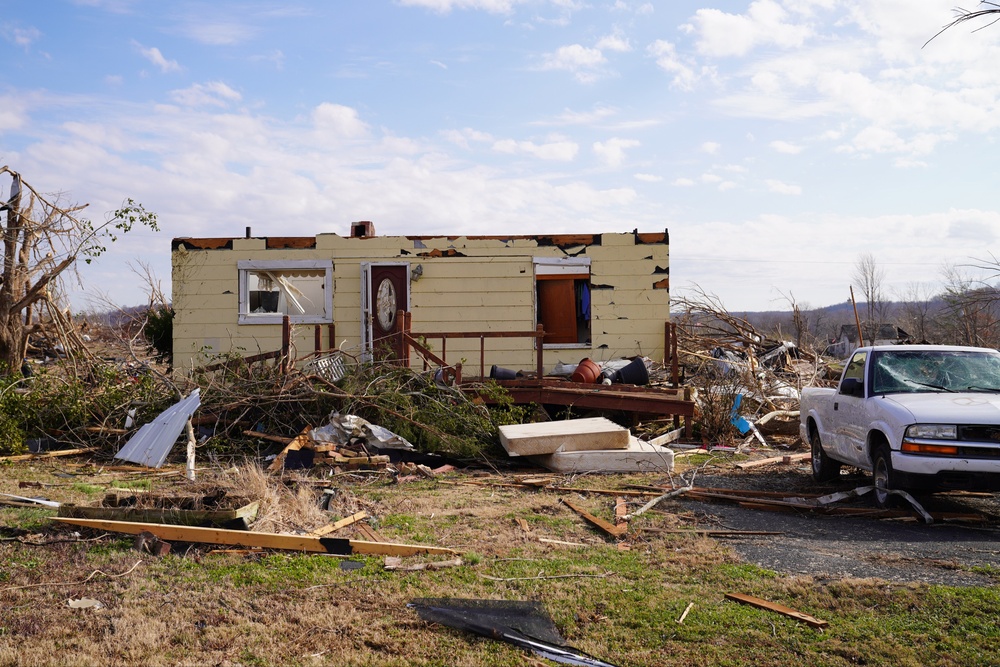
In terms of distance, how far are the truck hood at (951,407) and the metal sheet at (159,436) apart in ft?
28.5

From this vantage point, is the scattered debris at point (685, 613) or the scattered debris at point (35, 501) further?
the scattered debris at point (35, 501)

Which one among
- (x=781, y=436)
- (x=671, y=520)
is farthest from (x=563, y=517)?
(x=781, y=436)

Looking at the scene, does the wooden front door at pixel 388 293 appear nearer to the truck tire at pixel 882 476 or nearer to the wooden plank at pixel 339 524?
the wooden plank at pixel 339 524

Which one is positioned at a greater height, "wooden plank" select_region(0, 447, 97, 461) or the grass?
"wooden plank" select_region(0, 447, 97, 461)

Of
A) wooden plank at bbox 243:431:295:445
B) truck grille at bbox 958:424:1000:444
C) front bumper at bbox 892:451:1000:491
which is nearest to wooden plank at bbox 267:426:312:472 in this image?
wooden plank at bbox 243:431:295:445

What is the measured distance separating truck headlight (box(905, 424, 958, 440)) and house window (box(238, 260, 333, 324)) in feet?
35.3

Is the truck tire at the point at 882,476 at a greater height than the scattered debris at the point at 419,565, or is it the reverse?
the truck tire at the point at 882,476

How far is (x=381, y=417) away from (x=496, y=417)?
1626mm

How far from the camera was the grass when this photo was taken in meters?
4.26

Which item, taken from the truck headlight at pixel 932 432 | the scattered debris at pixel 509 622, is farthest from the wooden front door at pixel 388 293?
the scattered debris at pixel 509 622

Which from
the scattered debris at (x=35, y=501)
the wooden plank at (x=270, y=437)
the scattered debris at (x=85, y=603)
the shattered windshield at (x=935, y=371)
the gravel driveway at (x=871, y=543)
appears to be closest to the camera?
the scattered debris at (x=85, y=603)

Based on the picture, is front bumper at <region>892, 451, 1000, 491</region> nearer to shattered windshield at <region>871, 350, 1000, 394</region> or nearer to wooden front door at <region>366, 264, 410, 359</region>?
shattered windshield at <region>871, 350, 1000, 394</region>

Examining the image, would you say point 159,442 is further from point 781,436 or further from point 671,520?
point 781,436

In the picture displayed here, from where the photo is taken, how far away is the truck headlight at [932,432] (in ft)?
23.5
